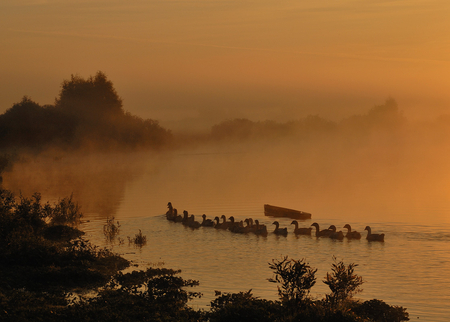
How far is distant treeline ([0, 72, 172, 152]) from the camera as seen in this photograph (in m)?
92.1

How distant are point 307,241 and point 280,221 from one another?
650 centimetres

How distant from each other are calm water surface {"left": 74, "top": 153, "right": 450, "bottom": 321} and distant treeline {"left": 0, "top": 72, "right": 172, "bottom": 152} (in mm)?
46841

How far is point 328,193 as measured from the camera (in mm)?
47312

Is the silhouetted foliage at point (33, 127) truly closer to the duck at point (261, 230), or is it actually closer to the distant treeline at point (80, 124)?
the distant treeline at point (80, 124)

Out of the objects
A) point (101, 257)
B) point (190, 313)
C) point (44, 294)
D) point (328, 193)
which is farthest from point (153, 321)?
point (328, 193)

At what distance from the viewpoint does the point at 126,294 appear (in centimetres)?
1531

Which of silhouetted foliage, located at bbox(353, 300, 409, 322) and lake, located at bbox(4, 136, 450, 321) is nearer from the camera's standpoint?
silhouetted foliage, located at bbox(353, 300, 409, 322)

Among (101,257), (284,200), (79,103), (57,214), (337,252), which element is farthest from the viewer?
(79,103)

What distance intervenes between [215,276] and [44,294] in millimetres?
5872

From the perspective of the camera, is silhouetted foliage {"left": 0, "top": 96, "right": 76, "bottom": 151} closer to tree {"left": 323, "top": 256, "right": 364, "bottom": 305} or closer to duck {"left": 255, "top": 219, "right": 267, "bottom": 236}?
duck {"left": 255, "top": 219, "right": 267, "bottom": 236}

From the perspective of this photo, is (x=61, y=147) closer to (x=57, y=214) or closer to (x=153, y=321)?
(x=57, y=214)

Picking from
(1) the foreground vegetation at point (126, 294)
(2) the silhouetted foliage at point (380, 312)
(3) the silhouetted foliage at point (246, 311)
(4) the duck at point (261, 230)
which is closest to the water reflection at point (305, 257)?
(4) the duck at point (261, 230)

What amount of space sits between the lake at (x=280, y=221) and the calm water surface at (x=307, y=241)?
46mm

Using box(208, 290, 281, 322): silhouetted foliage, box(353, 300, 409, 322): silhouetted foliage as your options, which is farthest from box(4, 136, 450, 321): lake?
box(208, 290, 281, 322): silhouetted foliage
